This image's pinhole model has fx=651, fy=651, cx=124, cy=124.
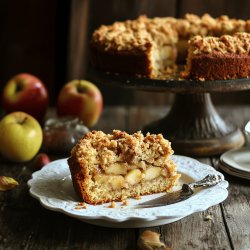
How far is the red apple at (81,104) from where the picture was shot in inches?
122

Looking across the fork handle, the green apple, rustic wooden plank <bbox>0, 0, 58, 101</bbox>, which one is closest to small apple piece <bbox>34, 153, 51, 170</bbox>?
the green apple

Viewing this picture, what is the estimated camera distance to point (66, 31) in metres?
4.09

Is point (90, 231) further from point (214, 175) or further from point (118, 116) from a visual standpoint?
point (118, 116)

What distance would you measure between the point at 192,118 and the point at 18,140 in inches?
29.8

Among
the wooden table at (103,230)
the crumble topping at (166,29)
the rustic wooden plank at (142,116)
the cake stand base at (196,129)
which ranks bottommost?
the rustic wooden plank at (142,116)

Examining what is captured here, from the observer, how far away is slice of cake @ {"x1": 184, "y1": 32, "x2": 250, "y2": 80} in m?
2.62

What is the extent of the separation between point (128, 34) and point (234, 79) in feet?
1.84

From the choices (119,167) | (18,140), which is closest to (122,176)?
(119,167)

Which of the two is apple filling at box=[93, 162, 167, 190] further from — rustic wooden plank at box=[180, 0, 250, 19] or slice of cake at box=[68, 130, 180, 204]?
rustic wooden plank at box=[180, 0, 250, 19]

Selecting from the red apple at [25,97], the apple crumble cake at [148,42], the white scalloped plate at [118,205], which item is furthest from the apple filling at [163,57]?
the white scalloped plate at [118,205]

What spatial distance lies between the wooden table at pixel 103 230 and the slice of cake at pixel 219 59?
0.52 metres

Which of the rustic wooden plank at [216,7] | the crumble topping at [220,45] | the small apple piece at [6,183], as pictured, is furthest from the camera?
the rustic wooden plank at [216,7]

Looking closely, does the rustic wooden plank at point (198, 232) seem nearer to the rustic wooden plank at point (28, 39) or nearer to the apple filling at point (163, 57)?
the apple filling at point (163, 57)

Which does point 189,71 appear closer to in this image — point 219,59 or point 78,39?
point 219,59
